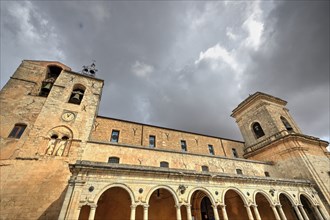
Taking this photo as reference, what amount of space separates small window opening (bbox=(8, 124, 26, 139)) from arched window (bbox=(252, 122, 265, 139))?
25.7 meters

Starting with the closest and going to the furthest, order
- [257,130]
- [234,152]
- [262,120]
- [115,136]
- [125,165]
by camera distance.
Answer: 1. [125,165]
2. [115,136]
3. [262,120]
4. [234,152]
5. [257,130]

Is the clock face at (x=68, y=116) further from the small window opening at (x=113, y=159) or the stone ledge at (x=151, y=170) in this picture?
the stone ledge at (x=151, y=170)

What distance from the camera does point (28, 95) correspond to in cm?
1371

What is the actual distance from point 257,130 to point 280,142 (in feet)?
13.2

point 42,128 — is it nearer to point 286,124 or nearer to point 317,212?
point 317,212

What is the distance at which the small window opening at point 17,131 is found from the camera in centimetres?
1150

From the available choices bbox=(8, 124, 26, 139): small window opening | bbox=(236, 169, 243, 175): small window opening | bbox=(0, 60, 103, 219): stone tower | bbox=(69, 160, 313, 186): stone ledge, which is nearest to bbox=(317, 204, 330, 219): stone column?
bbox=(69, 160, 313, 186): stone ledge

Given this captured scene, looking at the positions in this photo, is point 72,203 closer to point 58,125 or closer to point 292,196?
point 58,125

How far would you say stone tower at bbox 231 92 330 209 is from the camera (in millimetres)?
15930

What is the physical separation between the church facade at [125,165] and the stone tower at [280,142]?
4.3 inches

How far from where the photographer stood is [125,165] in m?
9.38

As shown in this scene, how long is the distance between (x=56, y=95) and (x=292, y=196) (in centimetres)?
2246

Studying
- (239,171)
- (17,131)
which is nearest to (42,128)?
(17,131)

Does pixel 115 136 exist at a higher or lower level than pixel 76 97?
lower
